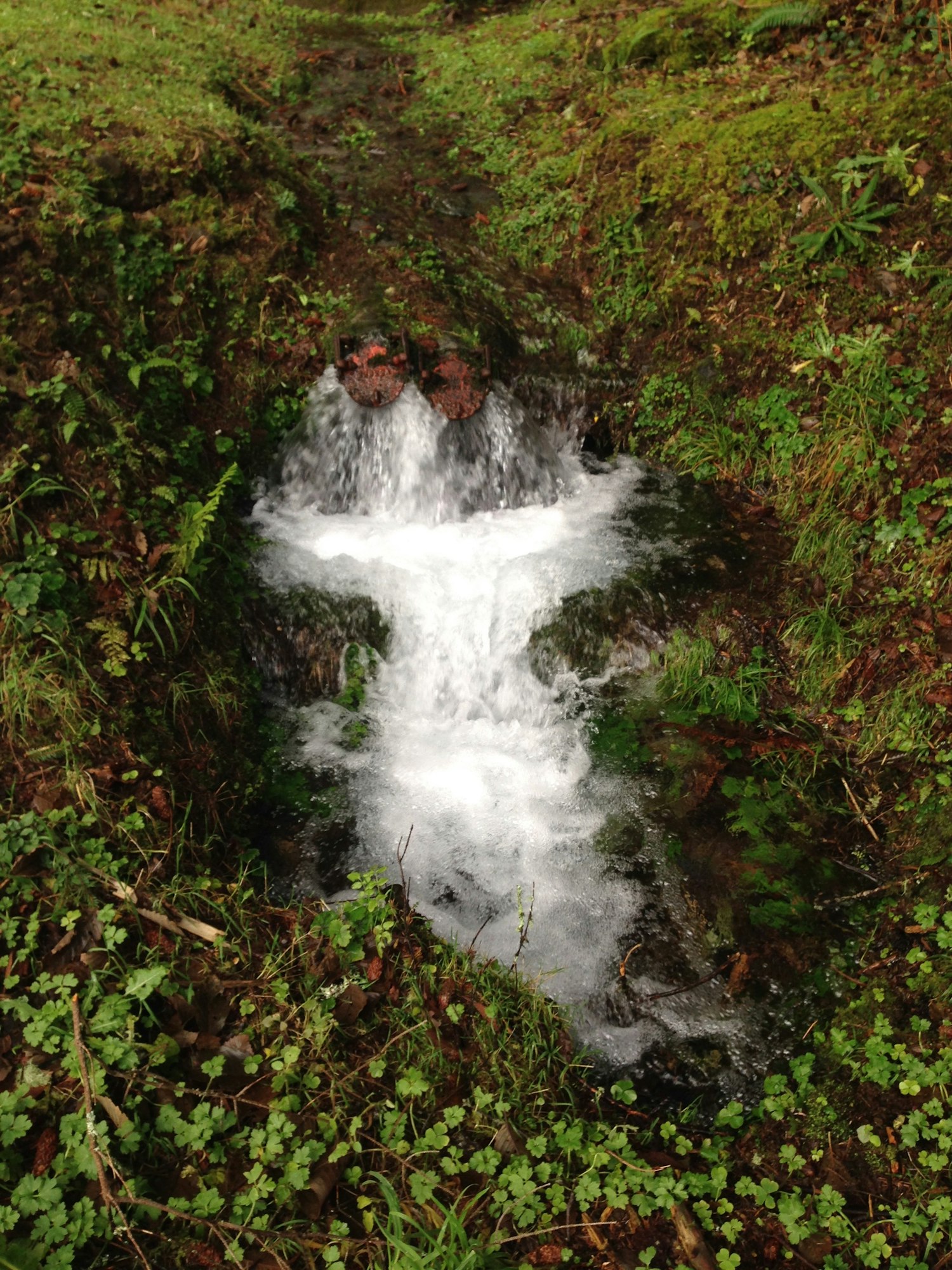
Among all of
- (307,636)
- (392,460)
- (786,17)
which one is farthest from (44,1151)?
(786,17)

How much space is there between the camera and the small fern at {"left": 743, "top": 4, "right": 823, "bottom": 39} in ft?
23.0

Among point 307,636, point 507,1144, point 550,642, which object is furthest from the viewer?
point 550,642

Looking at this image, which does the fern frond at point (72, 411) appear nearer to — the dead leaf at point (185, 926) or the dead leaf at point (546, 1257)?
the dead leaf at point (185, 926)

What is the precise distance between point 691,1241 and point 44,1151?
224cm

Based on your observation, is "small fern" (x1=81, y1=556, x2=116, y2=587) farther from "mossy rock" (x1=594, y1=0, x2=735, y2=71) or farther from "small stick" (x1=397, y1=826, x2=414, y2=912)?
"mossy rock" (x1=594, y1=0, x2=735, y2=71)

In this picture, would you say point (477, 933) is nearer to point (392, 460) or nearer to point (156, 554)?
point (156, 554)

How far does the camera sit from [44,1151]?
2609 millimetres

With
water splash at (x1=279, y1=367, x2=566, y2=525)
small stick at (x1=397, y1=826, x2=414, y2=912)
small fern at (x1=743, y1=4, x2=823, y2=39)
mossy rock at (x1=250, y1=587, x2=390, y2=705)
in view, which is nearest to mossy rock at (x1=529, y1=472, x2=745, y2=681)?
mossy rock at (x1=250, y1=587, x2=390, y2=705)

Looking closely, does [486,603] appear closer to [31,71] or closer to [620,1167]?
[620,1167]

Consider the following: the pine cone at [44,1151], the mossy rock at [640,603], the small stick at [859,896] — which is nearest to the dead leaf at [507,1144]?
the pine cone at [44,1151]

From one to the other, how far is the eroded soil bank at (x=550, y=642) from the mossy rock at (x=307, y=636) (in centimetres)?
21

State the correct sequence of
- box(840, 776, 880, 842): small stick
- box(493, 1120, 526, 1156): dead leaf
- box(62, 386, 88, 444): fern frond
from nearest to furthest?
box(493, 1120, 526, 1156): dead leaf < box(840, 776, 880, 842): small stick < box(62, 386, 88, 444): fern frond

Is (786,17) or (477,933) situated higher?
(786,17)

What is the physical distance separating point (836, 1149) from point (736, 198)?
6.65 m
